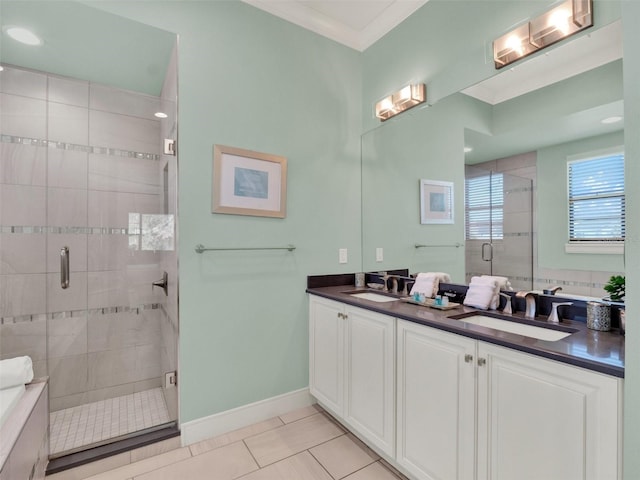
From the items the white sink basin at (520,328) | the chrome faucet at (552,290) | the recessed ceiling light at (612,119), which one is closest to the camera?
the recessed ceiling light at (612,119)

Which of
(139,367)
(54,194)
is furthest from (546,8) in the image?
(139,367)

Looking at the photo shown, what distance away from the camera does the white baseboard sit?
1.96m

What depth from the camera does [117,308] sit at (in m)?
2.21

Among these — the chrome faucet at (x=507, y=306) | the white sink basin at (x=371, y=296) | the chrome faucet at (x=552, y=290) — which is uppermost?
the chrome faucet at (x=552, y=290)

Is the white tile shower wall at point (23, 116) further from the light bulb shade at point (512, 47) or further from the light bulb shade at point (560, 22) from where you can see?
the light bulb shade at point (560, 22)

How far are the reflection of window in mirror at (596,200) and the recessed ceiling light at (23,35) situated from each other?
9.88 feet

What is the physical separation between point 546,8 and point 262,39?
1714mm

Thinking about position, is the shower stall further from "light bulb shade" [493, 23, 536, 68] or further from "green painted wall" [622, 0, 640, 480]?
"green painted wall" [622, 0, 640, 480]

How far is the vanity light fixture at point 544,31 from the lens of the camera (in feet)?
4.45

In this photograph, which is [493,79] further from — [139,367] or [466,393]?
[139,367]

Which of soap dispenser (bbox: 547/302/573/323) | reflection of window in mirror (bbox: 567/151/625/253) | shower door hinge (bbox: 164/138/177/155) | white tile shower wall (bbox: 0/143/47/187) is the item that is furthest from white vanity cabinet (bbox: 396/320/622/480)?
white tile shower wall (bbox: 0/143/47/187)

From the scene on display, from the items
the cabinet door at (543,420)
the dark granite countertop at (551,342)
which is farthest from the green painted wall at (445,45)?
the cabinet door at (543,420)

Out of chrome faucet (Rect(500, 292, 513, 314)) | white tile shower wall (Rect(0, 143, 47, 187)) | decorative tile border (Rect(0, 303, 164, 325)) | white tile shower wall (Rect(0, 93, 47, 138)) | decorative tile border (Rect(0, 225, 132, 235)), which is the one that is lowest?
decorative tile border (Rect(0, 303, 164, 325))

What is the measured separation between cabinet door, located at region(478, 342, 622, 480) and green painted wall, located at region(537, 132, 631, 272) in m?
0.63
